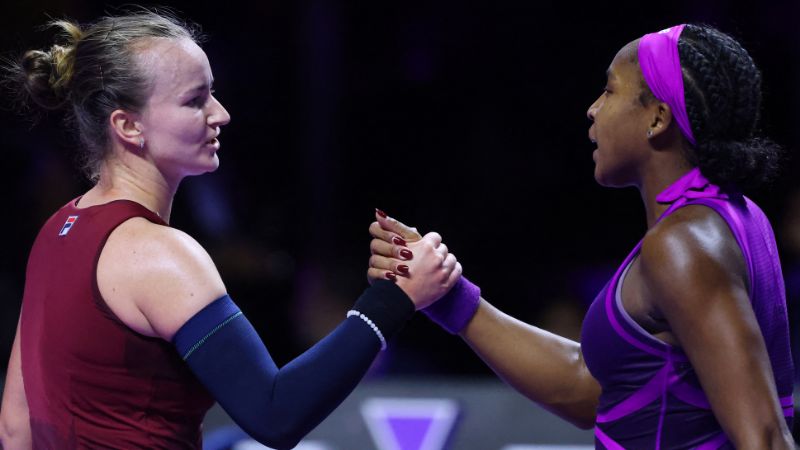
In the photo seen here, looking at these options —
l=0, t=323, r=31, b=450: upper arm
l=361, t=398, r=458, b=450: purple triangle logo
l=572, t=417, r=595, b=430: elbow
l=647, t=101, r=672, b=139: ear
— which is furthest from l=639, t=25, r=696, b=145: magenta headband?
l=361, t=398, r=458, b=450: purple triangle logo

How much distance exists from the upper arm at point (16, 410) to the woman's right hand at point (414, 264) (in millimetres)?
653

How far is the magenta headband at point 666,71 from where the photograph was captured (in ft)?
5.29

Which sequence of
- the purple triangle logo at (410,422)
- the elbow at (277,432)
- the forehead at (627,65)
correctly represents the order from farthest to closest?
the purple triangle logo at (410,422) < the forehead at (627,65) < the elbow at (277,432)

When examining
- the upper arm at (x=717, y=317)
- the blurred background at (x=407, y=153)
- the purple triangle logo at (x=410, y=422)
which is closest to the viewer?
the upper arm at (x=717, y=317)

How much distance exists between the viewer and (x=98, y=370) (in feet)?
4.95

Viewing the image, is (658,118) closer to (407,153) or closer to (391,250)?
(391,250)

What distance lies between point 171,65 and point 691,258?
0.92 metres

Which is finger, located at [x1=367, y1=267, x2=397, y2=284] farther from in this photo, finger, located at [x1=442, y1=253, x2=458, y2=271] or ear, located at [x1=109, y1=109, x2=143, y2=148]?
ear, located at [x1=109, y1=109, x2=143, y2=148]

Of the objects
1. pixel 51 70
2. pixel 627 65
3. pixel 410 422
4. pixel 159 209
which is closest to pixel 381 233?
pixel 159 209

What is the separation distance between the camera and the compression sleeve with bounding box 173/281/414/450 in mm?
1475

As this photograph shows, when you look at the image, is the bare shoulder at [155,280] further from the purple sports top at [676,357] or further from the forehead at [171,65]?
the purple sports top at [676,357]

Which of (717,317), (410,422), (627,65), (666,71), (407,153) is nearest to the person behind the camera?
(717,317)

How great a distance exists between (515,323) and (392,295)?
1.51 feet

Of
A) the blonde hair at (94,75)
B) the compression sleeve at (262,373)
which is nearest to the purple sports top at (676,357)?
the compression sleeve at (262,373)
